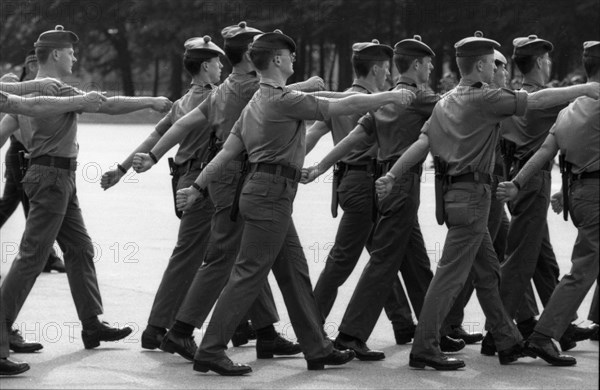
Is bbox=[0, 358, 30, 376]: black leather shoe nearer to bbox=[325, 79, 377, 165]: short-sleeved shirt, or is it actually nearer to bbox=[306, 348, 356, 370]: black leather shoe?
bbox=[306, 348, 356, 370]: black leather shoe

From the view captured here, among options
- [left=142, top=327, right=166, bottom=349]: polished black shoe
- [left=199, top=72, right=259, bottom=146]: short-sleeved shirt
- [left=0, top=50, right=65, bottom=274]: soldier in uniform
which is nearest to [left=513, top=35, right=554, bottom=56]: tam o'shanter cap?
[left=199, top=72, right=259, bottom=146]: short-sleeved shirt

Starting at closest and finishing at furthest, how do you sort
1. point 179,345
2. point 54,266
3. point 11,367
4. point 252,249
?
1. point 11,367
2. point 252,249
3. point 179,345
4. point 54,266

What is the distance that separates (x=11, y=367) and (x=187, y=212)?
1579 mm

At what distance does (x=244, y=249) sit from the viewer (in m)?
7.52

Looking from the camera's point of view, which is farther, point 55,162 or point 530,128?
point 530,128

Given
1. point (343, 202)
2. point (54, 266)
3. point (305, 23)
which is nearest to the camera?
point (343, 202)

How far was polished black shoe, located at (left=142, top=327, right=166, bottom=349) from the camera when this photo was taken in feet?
27.1

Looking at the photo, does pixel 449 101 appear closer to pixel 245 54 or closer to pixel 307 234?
pixel 245 54

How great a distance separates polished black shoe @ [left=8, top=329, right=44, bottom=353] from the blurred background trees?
3000cm

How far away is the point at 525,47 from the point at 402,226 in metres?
1.44

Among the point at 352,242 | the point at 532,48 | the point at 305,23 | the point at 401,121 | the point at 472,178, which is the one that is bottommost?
the point at 352,242

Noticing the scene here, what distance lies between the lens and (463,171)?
7684 mm

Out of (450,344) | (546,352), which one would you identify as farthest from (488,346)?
(546,352)

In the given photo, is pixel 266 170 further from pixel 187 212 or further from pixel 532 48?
pixel 532 48
